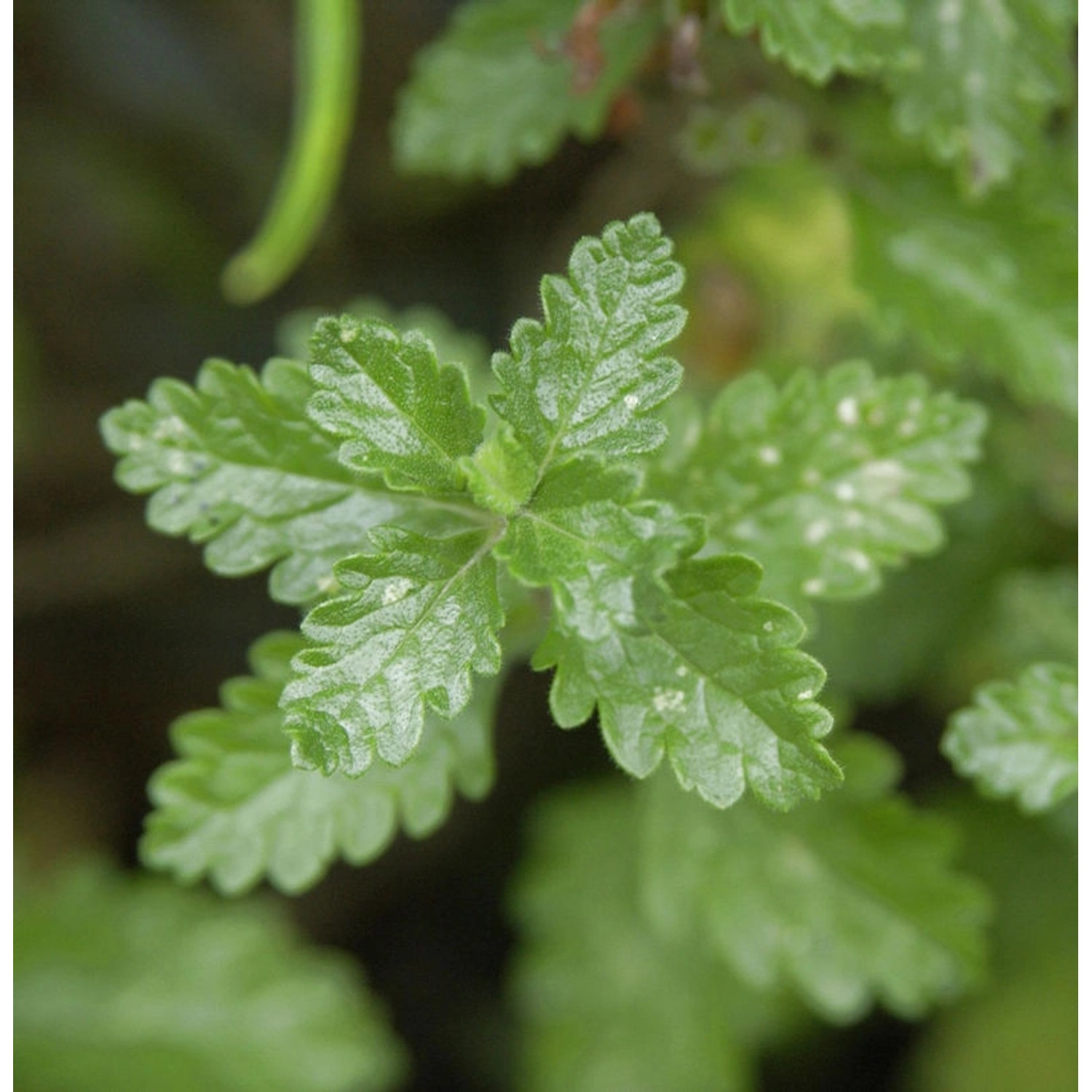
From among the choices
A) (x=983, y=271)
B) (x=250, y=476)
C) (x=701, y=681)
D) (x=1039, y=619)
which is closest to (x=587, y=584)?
(x=701, y=681)

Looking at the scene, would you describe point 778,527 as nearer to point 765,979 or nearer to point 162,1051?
point 765,979

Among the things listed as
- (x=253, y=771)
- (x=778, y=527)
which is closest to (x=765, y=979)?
Result: (x=778, y=527)

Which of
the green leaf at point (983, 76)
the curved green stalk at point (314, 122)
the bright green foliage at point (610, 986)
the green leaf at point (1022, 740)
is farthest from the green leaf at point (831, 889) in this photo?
the curved green stalk at point (314, 122)

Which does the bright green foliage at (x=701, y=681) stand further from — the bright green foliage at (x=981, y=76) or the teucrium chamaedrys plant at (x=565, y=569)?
the bright green foliage at (x=981, y=76)

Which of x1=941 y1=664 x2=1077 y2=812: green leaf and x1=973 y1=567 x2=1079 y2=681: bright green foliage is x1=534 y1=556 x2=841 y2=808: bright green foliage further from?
x1=973 y1=567 x2=1079 y2=681: bright green foliage

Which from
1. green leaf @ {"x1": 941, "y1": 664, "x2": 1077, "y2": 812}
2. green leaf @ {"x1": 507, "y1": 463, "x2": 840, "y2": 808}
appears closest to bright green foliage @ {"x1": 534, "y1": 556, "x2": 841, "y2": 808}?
green leaf @ {"x1": 507, "y1": 463, "x2": 840, "y2": 808}
